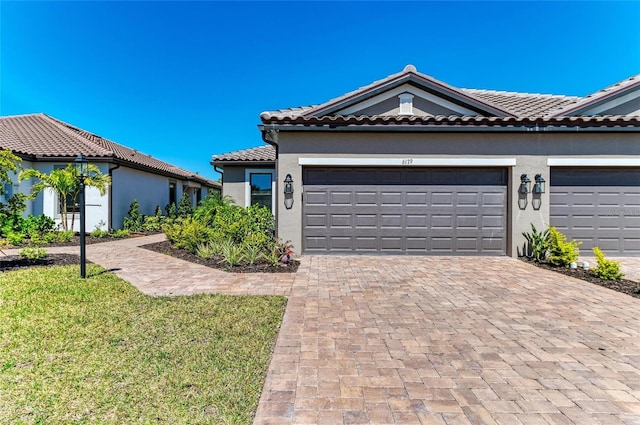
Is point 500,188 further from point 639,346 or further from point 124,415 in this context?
point 124,415

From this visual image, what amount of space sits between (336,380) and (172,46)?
1492cm

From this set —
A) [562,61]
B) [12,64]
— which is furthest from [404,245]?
[12,64]

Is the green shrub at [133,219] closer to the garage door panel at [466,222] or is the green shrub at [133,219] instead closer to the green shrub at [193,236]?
the green shrub at [193,236]

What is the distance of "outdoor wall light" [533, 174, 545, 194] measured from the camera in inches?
332

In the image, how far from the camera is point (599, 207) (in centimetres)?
867

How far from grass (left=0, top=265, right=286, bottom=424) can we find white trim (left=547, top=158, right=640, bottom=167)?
883cm

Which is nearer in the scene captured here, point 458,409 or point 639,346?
point 458,409

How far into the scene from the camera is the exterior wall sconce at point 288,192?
8602 mm

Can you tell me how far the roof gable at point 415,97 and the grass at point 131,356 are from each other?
6426 mm

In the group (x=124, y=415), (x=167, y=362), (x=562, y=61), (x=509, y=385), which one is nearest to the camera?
(x=124, y=415)

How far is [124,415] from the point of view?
225cm

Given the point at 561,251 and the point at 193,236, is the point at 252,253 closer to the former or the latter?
the point at 193,236

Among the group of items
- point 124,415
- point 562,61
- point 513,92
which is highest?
point 562,61

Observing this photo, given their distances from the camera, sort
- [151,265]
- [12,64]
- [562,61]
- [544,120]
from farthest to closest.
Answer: [562,61] → [12,64] → [544,120] → [151,265]
